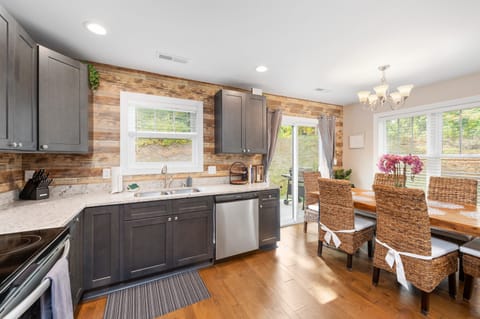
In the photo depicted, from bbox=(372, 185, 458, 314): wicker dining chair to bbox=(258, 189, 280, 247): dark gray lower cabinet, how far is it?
4.22 feet

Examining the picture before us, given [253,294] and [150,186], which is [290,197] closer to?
[253,294]

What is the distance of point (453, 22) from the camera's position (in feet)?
5.84

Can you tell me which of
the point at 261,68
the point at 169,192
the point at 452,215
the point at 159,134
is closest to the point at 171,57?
the point at 159,134

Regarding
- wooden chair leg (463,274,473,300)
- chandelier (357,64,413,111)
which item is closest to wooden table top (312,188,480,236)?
wooden chair leg (463,274,473,300)

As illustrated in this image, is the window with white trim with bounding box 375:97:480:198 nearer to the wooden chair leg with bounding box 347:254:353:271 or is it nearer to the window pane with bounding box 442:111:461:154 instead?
the window pane with bounding box 442:111:461:154

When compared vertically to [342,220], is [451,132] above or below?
above

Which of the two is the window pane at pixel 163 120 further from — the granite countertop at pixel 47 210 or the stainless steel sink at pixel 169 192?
the granite countertop at pixel 47 210

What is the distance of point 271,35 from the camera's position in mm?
1981

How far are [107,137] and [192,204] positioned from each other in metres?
1.37

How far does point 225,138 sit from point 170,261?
1.72m

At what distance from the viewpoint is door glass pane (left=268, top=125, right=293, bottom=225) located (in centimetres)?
395

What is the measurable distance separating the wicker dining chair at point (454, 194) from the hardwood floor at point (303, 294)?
1.66 feet

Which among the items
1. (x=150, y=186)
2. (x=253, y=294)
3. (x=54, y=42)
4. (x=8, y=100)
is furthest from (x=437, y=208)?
(x=54, y=42)

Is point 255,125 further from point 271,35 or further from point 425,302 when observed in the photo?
point 425,302
